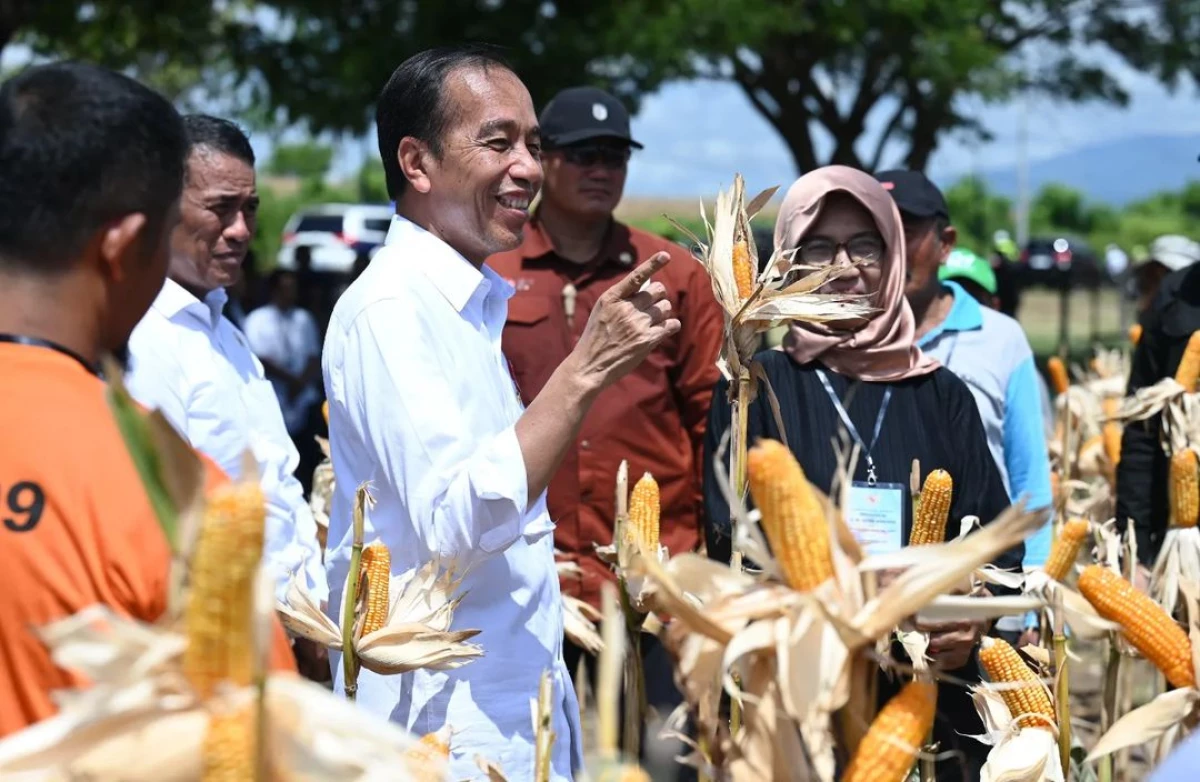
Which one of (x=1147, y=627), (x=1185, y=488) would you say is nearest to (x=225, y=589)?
(x=1147, y=627)

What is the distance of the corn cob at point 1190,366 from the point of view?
4.42 metres

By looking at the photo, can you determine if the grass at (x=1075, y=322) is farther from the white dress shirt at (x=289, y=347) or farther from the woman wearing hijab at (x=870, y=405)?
the woman wearing hijab at (x=870, y=405)

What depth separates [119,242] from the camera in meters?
1.69

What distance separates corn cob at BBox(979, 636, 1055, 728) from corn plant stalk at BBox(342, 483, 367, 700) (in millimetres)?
1203

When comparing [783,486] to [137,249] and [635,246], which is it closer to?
[137,249]

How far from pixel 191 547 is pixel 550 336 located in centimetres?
313

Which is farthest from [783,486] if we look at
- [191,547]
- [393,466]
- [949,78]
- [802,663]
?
[949,78]

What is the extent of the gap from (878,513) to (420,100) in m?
1.30

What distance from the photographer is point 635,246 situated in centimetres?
493

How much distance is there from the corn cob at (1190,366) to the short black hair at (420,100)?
2.34m

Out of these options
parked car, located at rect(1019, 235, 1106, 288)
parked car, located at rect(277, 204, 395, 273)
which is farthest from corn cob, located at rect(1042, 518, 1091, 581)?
parked car, located at rect(277, 204, 395, 273)

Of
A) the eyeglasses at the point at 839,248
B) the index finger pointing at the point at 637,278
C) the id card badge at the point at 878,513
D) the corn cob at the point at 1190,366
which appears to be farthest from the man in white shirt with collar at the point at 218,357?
the corn cob at the point at 1190,366

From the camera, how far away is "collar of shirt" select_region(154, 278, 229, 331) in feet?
11.9

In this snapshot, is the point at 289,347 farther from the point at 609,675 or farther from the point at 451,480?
the point at 609,675
